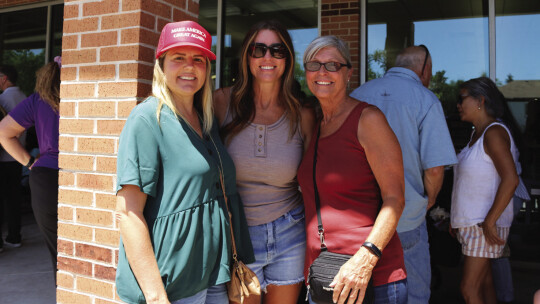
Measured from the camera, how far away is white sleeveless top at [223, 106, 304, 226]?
208 centimetres

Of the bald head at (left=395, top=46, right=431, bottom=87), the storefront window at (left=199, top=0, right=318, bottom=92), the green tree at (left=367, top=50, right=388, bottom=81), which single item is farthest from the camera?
the storefront window at (left=199, top=0, right=318, bottom=92)

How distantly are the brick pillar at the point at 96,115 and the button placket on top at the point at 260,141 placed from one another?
62cm

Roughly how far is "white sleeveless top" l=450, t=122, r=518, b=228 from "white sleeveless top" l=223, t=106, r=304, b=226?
163cm

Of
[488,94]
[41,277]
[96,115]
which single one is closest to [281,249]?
[96,115]

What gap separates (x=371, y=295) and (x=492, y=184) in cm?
182

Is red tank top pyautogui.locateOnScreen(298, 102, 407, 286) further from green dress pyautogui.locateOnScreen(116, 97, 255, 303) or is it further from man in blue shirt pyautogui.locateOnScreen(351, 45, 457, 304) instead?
man in blue shirt pyautogui.locateOnScreen(351, 45, 457, 304)

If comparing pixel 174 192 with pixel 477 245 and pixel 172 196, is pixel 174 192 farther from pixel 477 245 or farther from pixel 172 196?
pixel 477 245

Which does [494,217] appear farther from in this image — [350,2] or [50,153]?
[350,2]

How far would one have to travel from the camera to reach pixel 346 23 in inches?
234

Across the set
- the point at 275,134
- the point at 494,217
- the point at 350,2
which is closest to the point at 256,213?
the point at 275,134

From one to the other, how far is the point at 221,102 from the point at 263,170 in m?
0.46

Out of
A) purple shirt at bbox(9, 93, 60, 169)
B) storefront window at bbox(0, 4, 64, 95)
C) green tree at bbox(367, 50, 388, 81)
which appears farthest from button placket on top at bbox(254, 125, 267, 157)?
storefront window at bbox(0, 4, 64, 95)

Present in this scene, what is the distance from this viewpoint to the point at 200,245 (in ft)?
5.51

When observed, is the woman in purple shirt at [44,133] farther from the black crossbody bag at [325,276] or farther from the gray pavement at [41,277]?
the black crossbody bag at [325,276]
